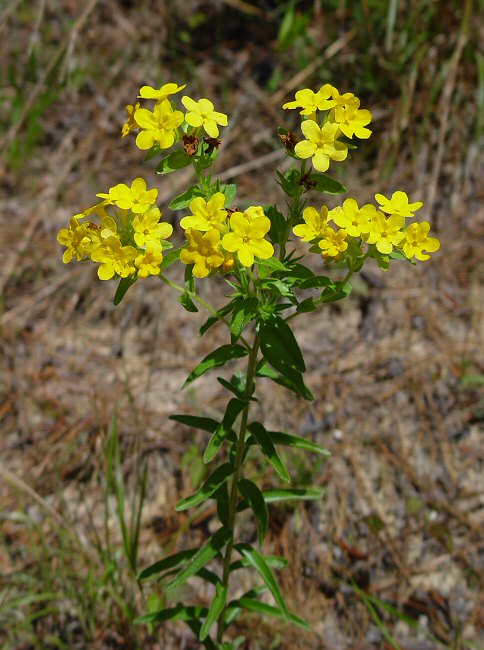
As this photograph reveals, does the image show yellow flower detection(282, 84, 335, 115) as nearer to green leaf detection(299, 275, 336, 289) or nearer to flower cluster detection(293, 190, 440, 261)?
flower cluster detection(293, 190, 440, 261)

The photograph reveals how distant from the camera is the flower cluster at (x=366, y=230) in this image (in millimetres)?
1663

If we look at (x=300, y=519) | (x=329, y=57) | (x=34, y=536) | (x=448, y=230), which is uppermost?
(x=329, y=57)

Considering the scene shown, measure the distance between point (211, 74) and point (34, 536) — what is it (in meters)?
3.01

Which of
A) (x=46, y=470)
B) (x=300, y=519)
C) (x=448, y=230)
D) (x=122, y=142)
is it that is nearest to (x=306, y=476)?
(x=300, y=519)

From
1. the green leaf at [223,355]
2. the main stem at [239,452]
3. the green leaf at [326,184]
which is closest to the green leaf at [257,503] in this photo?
the main stem at [239,452]

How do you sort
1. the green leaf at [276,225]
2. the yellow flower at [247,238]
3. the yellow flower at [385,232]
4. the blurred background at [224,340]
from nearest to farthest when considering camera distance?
the yellow flower at [247,238] < the yellow flower at [385,232] < the green leaf at [276,225] < the blurred background at [224,340]

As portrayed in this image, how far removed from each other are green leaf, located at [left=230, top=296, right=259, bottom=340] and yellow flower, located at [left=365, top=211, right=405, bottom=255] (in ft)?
1.04

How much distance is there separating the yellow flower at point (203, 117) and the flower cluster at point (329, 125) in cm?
19

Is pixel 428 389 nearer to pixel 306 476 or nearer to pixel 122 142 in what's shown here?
pixel 306 476

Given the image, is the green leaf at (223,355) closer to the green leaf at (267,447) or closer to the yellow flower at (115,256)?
the green leaf at (267,447)

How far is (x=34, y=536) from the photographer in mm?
2934

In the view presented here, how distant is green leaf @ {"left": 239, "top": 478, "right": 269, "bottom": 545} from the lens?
6.58 ft

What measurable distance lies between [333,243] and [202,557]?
1.03 metres

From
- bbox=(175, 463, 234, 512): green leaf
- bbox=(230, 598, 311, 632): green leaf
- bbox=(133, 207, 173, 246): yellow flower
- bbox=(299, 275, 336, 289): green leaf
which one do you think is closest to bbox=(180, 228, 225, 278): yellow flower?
bbox=(133, 207, 173, 246): yellow flower
